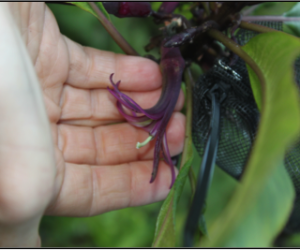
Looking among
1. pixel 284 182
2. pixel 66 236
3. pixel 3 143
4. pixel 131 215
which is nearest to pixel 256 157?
pixel 284 182

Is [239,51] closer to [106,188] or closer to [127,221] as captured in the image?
[106,188]

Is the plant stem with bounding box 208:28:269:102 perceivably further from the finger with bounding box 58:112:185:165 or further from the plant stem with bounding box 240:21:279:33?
the finger with bounding box 58:112:185:165

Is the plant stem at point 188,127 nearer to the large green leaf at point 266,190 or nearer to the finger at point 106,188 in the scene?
the finger at point 106,188

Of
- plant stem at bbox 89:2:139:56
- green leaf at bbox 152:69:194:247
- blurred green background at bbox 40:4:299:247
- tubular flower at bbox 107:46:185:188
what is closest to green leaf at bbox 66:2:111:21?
plant stem at bbox 89:2:139:56

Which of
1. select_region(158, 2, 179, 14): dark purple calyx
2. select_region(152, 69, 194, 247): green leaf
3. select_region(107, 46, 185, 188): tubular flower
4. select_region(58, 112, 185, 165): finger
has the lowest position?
select_region(58, 112, 185, 165): finger

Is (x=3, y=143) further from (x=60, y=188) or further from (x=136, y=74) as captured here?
(x=136, y=74)

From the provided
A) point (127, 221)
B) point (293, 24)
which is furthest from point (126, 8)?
point (127, 221)
